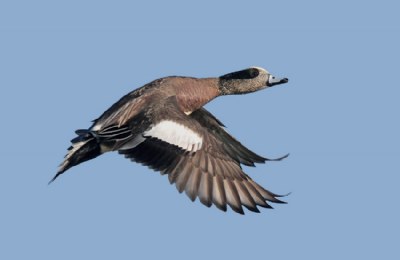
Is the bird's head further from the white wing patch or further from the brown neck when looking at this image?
the white wing patch

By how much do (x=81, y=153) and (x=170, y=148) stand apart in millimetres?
1380

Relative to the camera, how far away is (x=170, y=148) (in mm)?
12719

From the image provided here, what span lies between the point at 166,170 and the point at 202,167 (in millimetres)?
525

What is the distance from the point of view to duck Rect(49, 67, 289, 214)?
12.6 meters

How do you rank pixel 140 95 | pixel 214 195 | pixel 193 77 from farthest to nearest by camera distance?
pixel 193 77 → pixel 140 95 → pixel 214 195

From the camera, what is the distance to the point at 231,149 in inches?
586

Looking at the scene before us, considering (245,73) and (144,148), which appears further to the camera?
(245,73)

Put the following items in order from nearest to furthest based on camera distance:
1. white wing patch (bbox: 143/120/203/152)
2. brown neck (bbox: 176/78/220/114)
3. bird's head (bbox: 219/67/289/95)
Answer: white wing patch (bbox: 143/120/203/152) < brown neck (bbox: 176/78/220/114) < bird's head (bbox: 219/67/289/95)

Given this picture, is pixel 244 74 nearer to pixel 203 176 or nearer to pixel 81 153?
pixel 203 176

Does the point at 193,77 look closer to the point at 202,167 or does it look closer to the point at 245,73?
the point at 245,73

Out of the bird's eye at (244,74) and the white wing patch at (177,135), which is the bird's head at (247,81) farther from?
the white wing patch at (177,135)

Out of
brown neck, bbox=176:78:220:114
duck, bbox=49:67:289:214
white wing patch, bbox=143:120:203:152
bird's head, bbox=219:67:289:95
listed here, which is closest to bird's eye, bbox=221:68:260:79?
bird's head, bbox=219:67:289:95

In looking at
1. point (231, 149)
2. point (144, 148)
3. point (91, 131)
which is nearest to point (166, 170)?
point (144, 148)

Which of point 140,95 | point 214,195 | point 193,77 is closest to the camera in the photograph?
point 214,195
